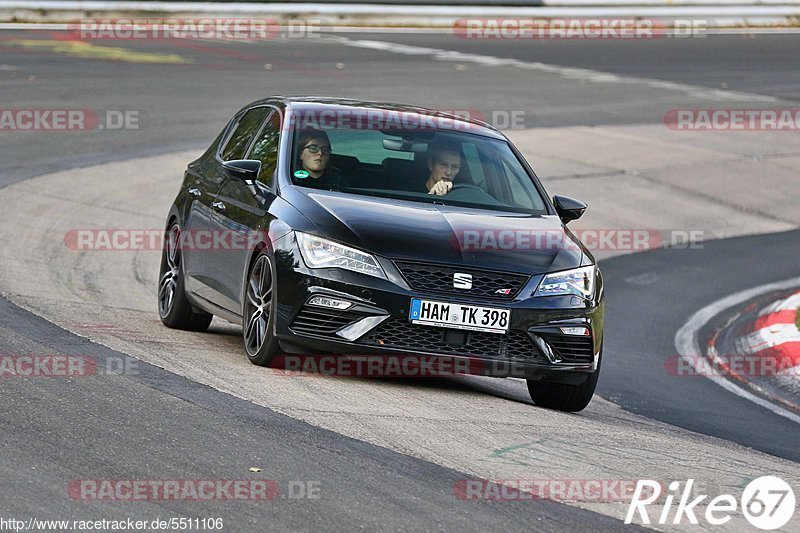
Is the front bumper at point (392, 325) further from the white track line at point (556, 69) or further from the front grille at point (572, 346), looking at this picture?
the white track line at point (556, 69)

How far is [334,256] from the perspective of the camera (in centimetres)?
817

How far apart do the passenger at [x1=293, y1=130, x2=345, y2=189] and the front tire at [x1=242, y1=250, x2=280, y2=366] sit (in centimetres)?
62

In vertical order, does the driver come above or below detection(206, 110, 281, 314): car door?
above

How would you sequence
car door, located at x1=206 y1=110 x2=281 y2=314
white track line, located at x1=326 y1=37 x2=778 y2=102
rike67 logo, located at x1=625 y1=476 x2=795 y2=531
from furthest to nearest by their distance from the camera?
white track line, located at x1=326 y1=37 x2=778 y2=102, car door, located at x1=206 y1=110 x2=281 y2=314, rike67 logo, located at x1=625 y1=476 x2=795 y2=531

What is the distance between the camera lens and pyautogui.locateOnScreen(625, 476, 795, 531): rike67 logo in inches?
237

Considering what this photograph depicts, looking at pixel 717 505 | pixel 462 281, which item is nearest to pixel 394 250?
pixel 462 281

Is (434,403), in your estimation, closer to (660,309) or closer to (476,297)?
(476,297)

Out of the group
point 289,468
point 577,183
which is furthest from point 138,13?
point 289,468

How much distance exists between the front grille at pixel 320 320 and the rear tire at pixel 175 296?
215cm

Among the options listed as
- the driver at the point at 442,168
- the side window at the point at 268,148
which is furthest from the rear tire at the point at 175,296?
the driver at the point at 442,168

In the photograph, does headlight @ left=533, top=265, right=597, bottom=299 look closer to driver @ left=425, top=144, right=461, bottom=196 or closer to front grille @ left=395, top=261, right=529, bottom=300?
front grille @ left=395, top=261, right=529, bottom=300

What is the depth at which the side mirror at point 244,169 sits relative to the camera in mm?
9078

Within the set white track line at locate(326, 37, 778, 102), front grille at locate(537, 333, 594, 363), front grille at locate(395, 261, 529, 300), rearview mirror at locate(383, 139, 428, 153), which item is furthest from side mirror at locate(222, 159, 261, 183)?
white track line at locate(326, 37, 778, 102)

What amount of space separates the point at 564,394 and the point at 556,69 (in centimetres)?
2068
